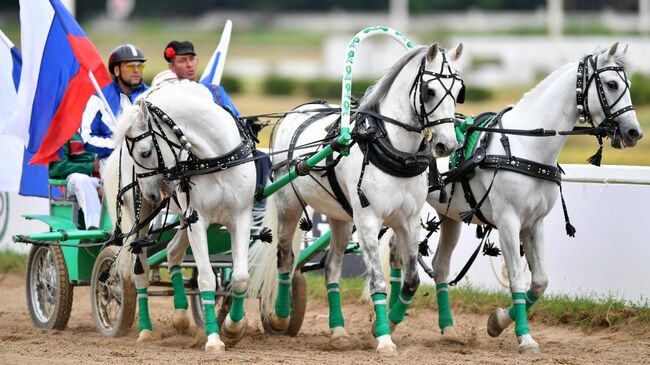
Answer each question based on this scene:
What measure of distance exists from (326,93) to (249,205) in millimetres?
33765

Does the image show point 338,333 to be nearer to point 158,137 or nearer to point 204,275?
point 204,275

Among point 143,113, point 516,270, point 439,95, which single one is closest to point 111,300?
point 143,113

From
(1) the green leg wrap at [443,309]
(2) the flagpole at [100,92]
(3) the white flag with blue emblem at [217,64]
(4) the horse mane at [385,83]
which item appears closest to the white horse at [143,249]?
(2) the flagpole at [100,92]

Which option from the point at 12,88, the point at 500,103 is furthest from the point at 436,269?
the point at 500,103

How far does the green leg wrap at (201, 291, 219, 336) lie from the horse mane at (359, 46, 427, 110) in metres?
1.69

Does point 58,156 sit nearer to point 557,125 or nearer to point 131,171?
point 131,171

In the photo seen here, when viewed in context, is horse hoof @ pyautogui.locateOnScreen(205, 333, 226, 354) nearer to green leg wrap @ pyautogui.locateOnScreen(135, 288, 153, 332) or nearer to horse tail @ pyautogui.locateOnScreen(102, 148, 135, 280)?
green leg wrap @ pyautogui.locateOnScreen(135, 288, 153, 332)

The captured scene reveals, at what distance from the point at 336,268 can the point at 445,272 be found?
2.88ft

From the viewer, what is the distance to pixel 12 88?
980 cm

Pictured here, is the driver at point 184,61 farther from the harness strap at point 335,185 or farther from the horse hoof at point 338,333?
the horse hoof at point 338,333

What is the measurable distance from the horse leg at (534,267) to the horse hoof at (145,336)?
263cm

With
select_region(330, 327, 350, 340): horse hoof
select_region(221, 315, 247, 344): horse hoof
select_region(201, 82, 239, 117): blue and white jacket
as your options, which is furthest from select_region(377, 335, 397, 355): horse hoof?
select_region(201, 82, 239, 117): blue and white jacket

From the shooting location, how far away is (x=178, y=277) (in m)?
8.51

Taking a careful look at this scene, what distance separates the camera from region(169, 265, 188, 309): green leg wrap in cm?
845
